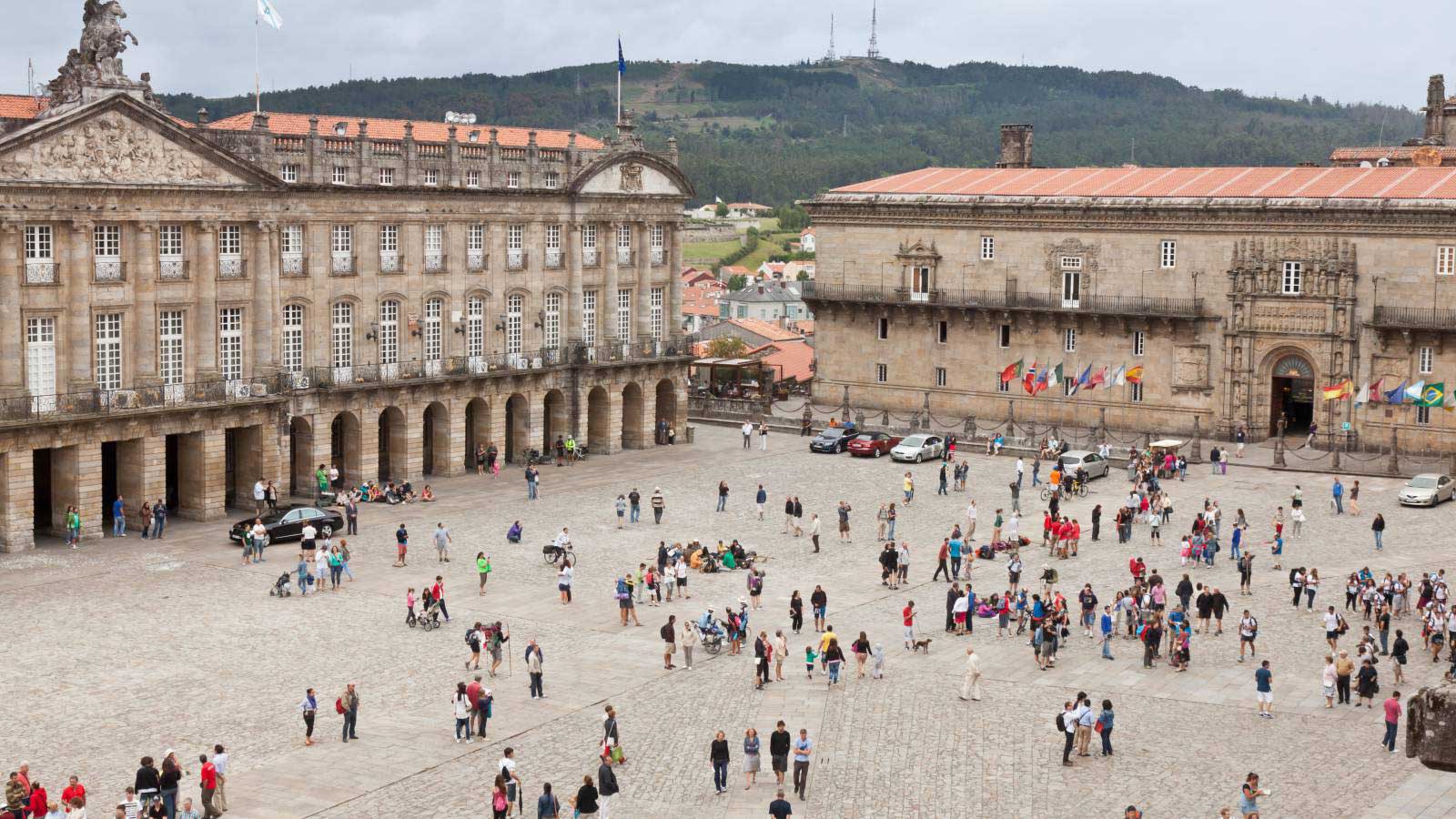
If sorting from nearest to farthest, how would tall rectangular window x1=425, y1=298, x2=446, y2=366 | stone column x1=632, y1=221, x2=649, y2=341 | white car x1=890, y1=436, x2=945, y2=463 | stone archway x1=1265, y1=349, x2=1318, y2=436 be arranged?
tall rectangular window x1=425, y1=298, x2=446, y2=366, white car x1=890, y1=436, x2=945, y2=463, stone archway x1=1265, y1=349, x2=1318, y2=436, stone column x1=632, y1=221, x2=649, y2=341

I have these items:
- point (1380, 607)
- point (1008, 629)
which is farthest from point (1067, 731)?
point (1380, 607)

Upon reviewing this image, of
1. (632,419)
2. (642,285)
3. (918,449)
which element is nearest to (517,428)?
(632,419)

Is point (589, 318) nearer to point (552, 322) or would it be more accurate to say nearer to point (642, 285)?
point (552, 322)

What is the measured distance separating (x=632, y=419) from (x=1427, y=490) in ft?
108

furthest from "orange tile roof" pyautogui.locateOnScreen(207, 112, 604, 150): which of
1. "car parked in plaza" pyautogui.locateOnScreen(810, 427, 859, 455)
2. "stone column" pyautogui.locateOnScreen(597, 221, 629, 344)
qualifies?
"car parked in plaza" pyautogui.locateOnScreen(810, 427, 859, 455)

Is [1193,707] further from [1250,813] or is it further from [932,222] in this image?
[932,222]

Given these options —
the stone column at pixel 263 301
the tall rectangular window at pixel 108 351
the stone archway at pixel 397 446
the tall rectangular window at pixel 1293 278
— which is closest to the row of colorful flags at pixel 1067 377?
the tall rectangular window at pixel 1293 278

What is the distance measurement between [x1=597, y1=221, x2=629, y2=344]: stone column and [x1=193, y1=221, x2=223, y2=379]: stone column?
66.9ft

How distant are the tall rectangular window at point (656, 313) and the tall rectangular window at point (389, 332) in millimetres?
14590

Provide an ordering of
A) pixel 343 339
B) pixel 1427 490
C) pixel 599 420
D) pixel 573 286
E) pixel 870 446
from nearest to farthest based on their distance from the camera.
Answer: pixel 1427 490 → pixel 343 339 → pixel 573 286 → pixel 870 446 → pixel 599 420

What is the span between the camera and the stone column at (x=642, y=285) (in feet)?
253

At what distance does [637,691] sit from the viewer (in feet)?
127

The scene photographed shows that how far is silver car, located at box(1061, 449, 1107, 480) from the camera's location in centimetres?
6634

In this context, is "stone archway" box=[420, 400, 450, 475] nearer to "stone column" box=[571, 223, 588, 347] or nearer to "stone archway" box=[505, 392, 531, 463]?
"stone archway" box=[505, 392, 531, 463]
